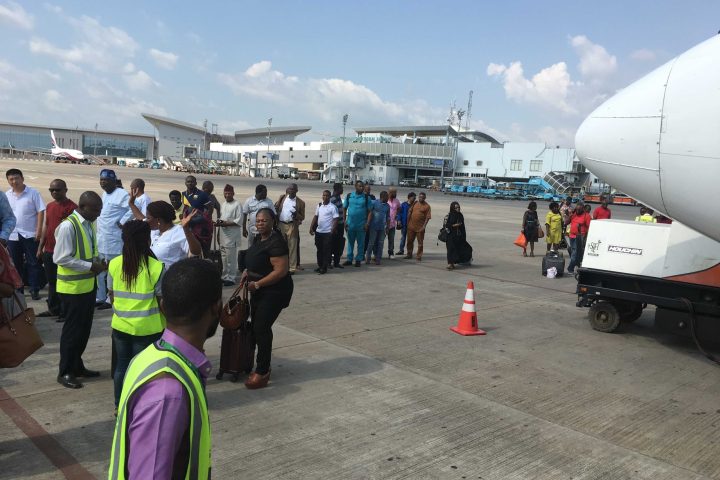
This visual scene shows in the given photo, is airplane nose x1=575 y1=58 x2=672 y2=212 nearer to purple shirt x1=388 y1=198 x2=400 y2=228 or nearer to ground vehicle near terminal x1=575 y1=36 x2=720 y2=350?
ground vehicle near terminal x1=575 y1=36 x2=720 y2=350

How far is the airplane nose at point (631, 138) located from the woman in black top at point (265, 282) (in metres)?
3.25

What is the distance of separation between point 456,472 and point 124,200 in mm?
5693

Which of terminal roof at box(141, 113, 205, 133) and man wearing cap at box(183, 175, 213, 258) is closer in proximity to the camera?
man wearing cap at box(183, 175, 213, 258)

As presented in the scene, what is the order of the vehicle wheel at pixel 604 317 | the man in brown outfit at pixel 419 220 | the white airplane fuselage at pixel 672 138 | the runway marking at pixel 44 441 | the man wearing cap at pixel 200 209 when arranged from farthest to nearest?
the man in brown outfit at pixel 419 220 → the man wearing cap at pixel 200 209 → the vehicle wheel at pixel 604 317 → the white airplane fuselage at pixel 672 138 → the runway marking at pixel 44 441

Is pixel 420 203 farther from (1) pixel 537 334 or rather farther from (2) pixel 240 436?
(2) pixel 240 436

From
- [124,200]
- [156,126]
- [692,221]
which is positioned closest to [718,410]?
[692,221]

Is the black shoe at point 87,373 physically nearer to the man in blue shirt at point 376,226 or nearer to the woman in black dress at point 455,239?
the man in blue shirt at point 376,226

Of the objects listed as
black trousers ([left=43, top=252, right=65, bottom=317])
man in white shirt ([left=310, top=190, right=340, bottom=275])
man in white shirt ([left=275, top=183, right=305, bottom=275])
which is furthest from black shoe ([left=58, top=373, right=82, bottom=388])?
man in white shirt ([left=310, top=190, right=340, bottom=275])

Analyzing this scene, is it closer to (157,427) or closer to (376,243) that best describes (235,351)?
(157,427)

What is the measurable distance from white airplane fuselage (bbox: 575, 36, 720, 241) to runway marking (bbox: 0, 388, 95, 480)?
198 inches

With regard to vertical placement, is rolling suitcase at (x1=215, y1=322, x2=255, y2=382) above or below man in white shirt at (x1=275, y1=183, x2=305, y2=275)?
below

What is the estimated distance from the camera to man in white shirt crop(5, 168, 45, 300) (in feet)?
25.2

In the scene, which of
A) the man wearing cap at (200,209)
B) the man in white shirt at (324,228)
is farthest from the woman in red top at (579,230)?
the man wearing cap at (200,209)

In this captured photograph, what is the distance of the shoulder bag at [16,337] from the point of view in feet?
11.6
